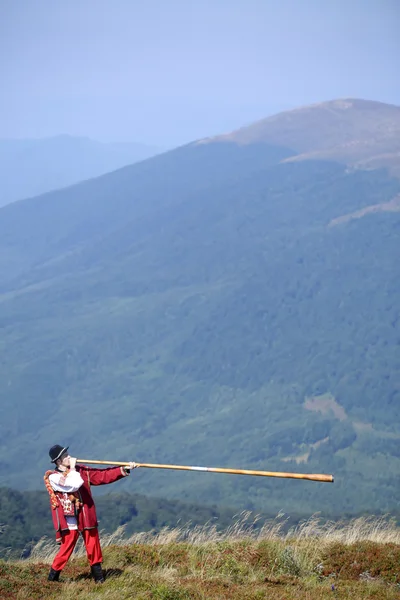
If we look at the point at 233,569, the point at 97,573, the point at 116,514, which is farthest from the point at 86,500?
the point at 116,514

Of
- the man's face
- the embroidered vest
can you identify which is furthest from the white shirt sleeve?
the man's face

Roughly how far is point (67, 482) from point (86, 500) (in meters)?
0.53

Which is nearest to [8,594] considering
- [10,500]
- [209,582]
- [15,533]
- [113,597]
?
[113,597]

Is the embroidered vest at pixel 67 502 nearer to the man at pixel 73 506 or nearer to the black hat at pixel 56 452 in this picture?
the man at pixel 73 506

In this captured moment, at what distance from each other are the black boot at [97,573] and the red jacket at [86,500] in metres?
0.63

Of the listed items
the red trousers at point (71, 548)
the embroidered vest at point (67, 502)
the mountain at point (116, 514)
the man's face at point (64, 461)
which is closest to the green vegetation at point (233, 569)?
the red trousers at point (71, 548)

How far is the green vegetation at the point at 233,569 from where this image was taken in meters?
13.4

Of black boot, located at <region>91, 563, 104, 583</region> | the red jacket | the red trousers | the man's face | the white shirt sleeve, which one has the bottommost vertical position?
black boot, located at <region>91, 563, 104, 583</region>

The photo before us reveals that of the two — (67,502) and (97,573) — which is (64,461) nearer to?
(67,502)

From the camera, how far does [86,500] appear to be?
14.6 metres

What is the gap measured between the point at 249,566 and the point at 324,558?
1545mm

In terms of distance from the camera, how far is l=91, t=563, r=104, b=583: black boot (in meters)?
14.3

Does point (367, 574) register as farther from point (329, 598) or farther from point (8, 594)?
point (8, 594)

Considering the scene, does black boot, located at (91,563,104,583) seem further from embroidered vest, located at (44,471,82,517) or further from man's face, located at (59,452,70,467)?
man's face, located at (59,452,70,467)
